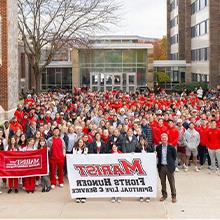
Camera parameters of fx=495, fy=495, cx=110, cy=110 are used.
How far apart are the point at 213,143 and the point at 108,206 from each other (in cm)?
529

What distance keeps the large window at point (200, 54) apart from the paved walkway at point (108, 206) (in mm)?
40683

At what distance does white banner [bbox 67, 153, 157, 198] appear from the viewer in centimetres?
1220

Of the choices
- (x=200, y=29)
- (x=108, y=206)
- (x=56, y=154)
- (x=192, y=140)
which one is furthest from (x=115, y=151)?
(x=200, y=29)

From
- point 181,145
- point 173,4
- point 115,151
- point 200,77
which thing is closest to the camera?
point 115,151

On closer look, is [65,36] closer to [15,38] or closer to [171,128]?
[15,38]

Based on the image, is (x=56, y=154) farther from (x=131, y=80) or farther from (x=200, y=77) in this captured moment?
(x=200, y=77)

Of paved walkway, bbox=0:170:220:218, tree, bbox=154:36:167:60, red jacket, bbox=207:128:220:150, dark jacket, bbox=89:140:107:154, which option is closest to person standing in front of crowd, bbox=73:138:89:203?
dark jacket, bbox=89:140:107:154

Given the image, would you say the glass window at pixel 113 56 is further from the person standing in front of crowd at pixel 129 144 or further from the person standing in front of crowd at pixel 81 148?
the person standing in front of crowd at pixel 81 148

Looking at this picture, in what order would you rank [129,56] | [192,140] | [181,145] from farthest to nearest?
[129,56] < [181,145] < [192,140]

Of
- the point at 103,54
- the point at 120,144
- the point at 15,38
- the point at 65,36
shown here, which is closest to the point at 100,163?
the point at 120,144

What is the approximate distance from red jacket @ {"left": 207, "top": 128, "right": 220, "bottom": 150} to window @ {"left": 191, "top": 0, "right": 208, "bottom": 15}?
38.6 meters

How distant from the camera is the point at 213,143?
15.6 meters

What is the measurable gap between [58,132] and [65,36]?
28.7 metres

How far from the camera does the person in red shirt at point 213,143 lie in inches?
613
